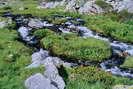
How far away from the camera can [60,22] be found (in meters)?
42.2

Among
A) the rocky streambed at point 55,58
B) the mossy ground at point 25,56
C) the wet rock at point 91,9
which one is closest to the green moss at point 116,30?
Result: the mossy ground at point 25,56

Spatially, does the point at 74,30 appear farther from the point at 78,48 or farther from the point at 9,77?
the point at 9,77

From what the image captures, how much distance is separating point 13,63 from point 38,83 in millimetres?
6620

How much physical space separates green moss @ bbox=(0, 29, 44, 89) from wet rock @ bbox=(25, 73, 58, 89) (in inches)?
22.8

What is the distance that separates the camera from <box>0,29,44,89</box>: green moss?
17.5 m

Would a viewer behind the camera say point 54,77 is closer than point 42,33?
Yes

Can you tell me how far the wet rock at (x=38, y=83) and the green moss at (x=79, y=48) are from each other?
8.58m

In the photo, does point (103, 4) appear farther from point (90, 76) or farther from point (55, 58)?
point (90, 76)

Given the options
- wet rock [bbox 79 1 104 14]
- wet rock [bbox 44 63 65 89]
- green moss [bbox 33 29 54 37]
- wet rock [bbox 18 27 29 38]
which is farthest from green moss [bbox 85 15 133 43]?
wet rock [bbox 44 63 65 89]

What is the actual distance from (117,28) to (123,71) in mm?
13963

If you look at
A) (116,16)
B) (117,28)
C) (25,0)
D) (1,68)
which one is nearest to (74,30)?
(117,28)

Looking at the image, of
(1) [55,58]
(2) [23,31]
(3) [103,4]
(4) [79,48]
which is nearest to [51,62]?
(1) [55,58]

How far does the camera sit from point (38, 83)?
15859mm

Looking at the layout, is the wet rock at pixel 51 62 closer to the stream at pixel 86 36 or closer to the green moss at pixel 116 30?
the stream at pixel 86 36
